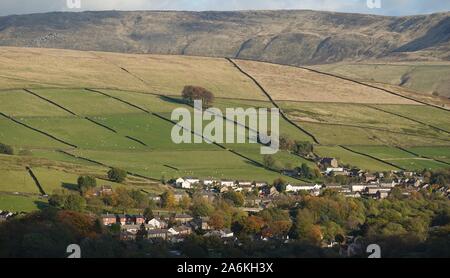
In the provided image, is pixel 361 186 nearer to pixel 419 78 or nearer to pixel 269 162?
pixel 269 162

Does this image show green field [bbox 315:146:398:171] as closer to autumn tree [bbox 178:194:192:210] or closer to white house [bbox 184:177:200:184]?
white house [bbox 184:177:200:184]

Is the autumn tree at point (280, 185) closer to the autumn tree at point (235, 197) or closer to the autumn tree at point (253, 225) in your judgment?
the autumn tree at point (235, 197)

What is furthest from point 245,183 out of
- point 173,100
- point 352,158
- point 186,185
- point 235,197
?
point 173,100

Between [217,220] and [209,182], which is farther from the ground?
[217,220]

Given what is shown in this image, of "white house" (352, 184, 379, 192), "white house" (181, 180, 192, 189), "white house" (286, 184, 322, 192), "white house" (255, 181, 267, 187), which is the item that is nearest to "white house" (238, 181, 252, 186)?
"white house" (255, 181, 267, 187)

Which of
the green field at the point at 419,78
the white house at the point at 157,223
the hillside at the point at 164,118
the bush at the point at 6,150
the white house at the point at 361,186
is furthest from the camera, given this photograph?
the green field at the point at 419,78

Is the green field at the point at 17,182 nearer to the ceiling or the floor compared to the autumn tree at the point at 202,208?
nearer to the ceiling

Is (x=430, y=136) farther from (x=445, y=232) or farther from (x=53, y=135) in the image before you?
(x=445, y=232)

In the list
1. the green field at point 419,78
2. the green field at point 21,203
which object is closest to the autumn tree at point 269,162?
the green field at point 21,203
